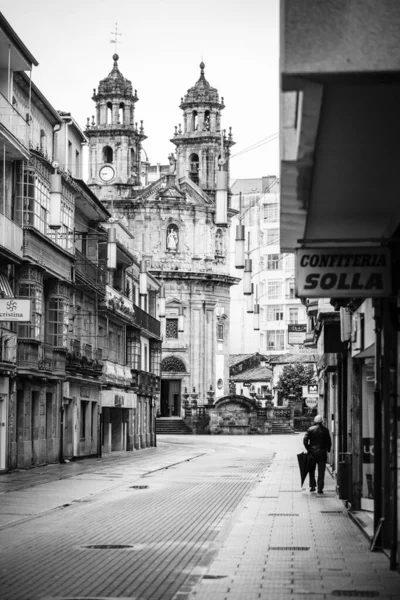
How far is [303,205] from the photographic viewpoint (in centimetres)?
1263

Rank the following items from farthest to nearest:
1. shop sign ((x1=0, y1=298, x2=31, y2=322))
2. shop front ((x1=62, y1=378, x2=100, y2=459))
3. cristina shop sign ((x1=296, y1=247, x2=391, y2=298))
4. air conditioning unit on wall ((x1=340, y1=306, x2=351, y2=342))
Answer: shop front ((x1=62, y1=378, x2=100, y2=459))
shop sign ((x1=0, y1=298, x2=31, y2=322))
air conditioning unit on wall ((x1=340, y1=306, x2=351, y2=342))
cristina shop sign ((x1=296, y1=247, x2=391, y2=298))

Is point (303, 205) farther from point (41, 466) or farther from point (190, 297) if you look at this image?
point (190, 297)

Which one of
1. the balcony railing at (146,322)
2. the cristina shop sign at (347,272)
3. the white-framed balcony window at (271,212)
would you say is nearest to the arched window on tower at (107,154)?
the white-framed balcony window at (271,212)

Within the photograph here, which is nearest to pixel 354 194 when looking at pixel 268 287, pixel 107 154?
pixel 107 154

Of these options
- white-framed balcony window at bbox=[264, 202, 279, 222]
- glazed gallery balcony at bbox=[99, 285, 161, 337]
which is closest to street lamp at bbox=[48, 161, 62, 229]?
glazed gallery balcony at bbox=[99, 285, 161, 337]

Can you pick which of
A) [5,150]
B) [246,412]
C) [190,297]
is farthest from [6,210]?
[190,297]

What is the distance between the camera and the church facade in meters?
111

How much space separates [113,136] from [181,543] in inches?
3825

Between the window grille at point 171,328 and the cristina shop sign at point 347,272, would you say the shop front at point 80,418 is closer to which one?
the cristina shop sign at point 347,272

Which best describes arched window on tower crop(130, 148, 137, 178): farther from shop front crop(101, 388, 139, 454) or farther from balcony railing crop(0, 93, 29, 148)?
balcony railing crop(0, 93, 29, 148)

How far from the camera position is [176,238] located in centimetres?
11194

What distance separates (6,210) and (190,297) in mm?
72243

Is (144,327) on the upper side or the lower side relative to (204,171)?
lower

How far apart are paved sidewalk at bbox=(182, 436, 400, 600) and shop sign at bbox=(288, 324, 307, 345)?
26603 millimetres
